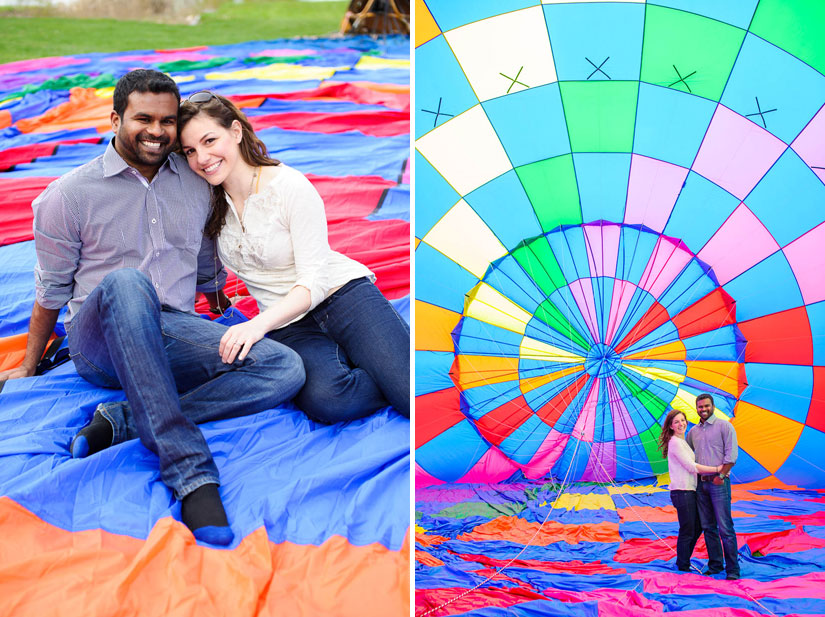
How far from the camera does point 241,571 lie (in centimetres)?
117

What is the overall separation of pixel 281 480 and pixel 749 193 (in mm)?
924

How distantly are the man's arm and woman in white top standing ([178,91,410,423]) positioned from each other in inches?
15.1

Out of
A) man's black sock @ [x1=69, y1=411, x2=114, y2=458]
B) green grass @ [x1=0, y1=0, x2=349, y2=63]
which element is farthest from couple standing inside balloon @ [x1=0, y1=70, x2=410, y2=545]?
green grass @ [x1=0, y1=0, x2=349, y2=63]

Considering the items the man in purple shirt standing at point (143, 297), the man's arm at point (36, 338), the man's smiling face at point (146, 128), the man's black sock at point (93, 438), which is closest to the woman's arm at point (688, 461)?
the man in purple shirt standing at point (143, 297)

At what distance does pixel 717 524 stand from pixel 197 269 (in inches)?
48.3

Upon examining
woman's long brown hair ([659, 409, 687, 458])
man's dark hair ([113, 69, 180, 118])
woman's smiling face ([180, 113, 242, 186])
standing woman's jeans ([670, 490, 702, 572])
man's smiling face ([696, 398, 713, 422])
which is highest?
man's dark hair ([113, 69, 180, 118])

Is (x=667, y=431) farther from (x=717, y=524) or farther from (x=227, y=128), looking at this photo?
(x=227, y=128)

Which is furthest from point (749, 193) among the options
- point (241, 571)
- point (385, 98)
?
point (385, 98)

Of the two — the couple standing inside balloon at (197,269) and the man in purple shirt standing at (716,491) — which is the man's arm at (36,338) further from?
the man in purple shirt standing at (716,491)

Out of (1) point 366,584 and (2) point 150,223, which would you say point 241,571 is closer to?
(1) point 366,584

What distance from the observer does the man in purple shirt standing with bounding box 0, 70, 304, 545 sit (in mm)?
1332

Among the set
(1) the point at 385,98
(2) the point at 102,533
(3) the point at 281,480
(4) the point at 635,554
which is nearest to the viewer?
(4) the point at 635,554

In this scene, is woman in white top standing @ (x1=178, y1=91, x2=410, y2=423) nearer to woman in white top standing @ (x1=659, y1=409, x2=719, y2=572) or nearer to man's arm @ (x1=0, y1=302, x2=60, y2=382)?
man's arm @ (x1=0, y1=302, x2=60, y2=382)

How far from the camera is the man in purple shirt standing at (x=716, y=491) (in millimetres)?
1040
